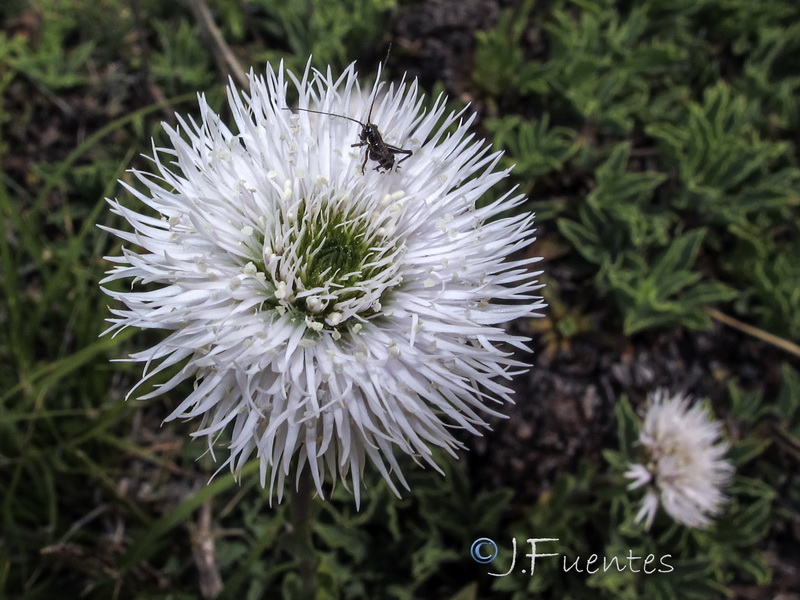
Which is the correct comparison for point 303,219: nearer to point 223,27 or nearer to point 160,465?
point 160,465

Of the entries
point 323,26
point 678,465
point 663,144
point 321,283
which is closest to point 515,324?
point 678,465

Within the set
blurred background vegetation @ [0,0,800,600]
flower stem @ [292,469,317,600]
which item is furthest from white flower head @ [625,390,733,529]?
flower stem @ [292,469,317,600]

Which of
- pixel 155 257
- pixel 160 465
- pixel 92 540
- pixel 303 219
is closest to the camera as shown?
pixel 155 257

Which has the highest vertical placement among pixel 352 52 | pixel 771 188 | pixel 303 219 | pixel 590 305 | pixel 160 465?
pixel 352 52

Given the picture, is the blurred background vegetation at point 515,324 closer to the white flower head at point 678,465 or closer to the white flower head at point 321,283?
the white flower head at point 678,465

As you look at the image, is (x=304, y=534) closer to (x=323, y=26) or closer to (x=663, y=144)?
(x=323, y=26)

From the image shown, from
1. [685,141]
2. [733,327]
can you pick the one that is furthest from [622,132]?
[733,327]
